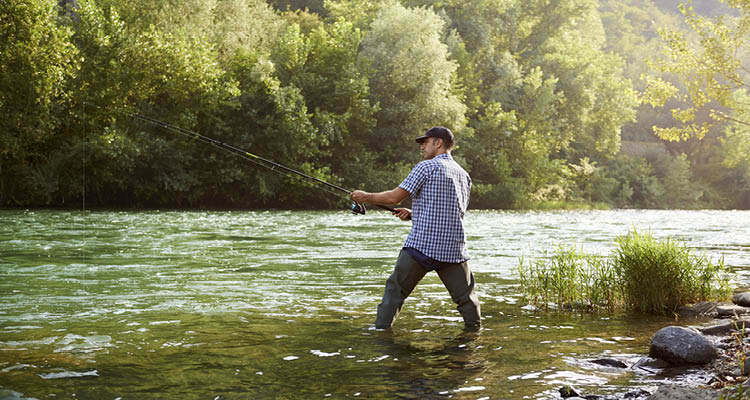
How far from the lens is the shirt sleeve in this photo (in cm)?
677

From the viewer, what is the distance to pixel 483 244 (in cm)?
1733

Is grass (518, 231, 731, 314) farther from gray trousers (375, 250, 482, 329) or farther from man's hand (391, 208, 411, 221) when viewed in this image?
man's hand (391, 208, 411, 221)

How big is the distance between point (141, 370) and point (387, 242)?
40.7 feet

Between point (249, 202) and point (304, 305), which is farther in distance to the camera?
point (249, 202)

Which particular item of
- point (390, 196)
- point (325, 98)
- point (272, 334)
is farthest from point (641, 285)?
point (325, 98)

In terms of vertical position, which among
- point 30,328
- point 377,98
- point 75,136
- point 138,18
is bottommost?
point 30,328

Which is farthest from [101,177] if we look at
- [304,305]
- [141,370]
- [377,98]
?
[141,370]

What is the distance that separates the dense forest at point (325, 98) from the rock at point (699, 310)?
12517mm

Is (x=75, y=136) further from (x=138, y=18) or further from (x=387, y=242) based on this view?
(x=387, y=242)

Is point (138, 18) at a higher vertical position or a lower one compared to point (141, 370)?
higher

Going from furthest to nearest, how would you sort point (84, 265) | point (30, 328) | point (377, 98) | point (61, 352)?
point (377, 98) → point (84, 265) → point (30, 328) → point (61, 352)

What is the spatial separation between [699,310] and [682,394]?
4.41m

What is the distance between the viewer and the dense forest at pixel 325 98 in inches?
1126

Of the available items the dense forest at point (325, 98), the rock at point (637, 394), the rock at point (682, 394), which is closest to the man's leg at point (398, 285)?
the rock at point (637, 394)
